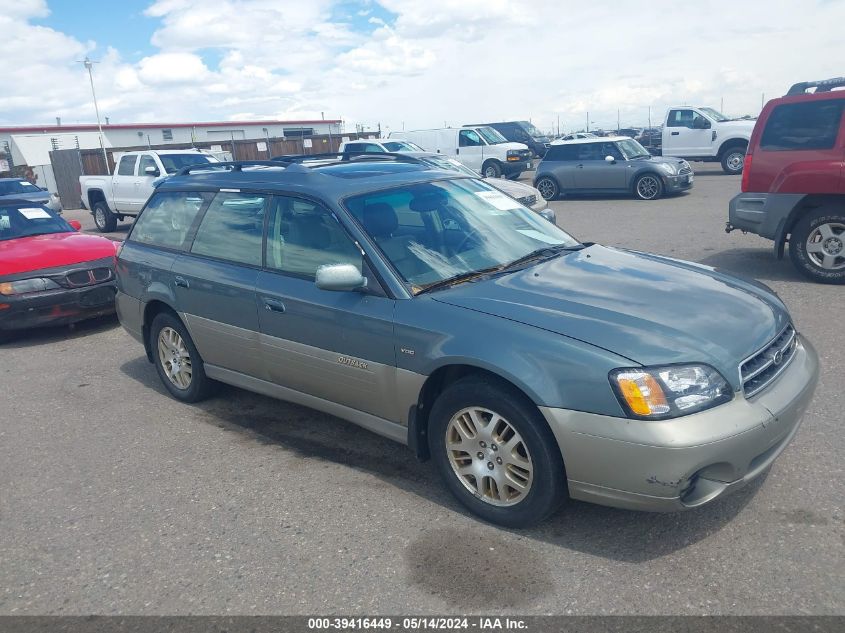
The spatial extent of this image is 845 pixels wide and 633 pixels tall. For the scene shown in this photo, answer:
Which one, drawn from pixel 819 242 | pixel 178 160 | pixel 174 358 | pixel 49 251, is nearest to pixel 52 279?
pixel 49 251

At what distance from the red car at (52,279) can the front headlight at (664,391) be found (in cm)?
657

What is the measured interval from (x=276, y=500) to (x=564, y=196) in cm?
1676

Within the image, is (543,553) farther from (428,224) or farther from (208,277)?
(208,277)

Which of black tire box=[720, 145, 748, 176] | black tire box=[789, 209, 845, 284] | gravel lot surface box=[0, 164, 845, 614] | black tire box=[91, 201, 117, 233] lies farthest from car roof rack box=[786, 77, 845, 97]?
black tire box=[91, 201, 117, 233]

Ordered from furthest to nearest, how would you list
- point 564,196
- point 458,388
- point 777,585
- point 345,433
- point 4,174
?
point 4,174 < point 564,196 < point 345,433 < point 458,388 < point 777,585

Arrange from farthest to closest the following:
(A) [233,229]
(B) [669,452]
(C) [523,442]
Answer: (A) [233,229], (C) [523,442], (B) [669,452]

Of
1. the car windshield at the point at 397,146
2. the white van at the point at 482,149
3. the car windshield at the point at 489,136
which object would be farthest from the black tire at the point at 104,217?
the car windshield at the point at 489,136

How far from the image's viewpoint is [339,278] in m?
3.77

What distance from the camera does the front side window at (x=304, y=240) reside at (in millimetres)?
4090

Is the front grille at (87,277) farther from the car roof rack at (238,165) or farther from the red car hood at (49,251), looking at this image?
the car roof rack at (238,165)

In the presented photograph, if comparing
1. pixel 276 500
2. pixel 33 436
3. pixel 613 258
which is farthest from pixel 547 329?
pixel 33 436

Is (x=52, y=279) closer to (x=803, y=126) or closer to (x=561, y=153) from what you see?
(x=803, y=126)

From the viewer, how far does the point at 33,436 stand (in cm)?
512

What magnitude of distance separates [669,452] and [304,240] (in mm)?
2484
